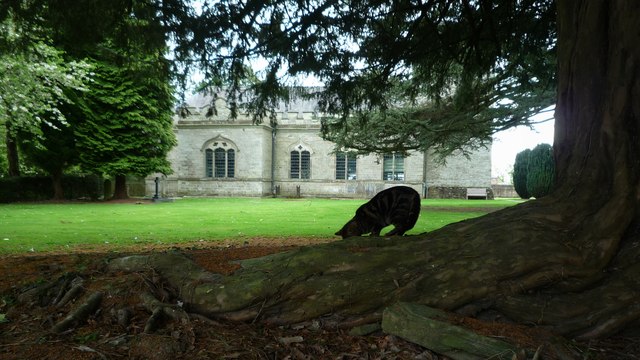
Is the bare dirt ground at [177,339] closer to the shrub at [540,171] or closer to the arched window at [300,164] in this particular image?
the shrub at [540,171]

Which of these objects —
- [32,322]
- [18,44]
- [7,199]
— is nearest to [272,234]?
[18,44]

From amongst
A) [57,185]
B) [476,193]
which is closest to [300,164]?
[476,193]

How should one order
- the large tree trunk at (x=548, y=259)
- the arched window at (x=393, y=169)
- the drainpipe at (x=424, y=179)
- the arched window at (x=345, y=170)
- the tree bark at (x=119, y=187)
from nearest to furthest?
the large tree trunk at (x=548, y=259) < the tree bark at (x=119, y=187) < the drainpipe at (x=424, y=179) < the arched window at (x=393, y=169) < the arched window at (x=345, y=170)

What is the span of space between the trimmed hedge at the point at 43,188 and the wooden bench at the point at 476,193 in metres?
27.8

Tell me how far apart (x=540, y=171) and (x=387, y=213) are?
20258 mm

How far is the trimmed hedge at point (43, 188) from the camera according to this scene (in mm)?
20250

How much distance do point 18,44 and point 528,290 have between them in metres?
7.83

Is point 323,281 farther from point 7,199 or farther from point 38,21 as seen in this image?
point 7,199

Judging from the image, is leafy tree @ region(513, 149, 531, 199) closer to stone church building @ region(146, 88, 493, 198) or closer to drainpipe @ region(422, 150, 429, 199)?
stone church building @ region(146, 88, 493, 198)

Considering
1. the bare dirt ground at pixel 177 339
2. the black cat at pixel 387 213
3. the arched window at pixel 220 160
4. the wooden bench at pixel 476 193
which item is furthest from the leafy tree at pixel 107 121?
the wooden bench at pixel 476 193

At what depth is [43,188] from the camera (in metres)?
22.0

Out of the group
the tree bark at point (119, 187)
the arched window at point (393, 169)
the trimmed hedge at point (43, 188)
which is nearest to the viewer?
the trimmed hedge at point (43, 188)

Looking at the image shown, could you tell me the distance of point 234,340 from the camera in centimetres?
255

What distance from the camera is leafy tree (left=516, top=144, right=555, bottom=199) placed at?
21.7 meters
